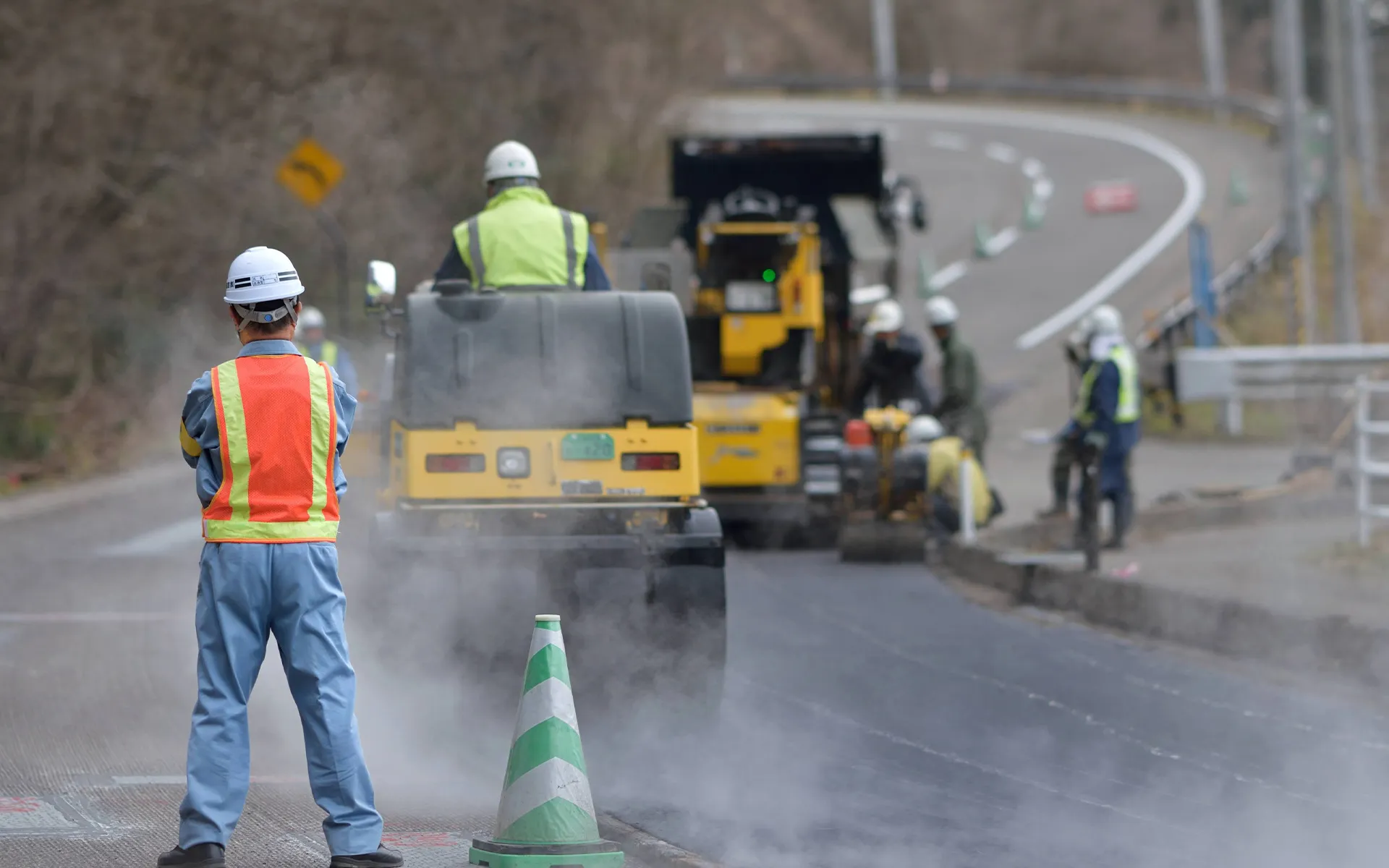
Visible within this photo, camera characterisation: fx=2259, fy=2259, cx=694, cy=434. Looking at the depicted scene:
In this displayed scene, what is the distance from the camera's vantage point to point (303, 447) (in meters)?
6.53

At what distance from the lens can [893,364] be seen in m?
19.2

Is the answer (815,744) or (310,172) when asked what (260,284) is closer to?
(815,744)

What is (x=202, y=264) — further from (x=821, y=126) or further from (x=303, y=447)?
(x=821, y=126)

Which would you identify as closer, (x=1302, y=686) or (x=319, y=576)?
(x=319, y=576)

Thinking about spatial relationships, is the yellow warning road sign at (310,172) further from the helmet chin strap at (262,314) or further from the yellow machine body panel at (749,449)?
the helmet chin strap at (262,314)

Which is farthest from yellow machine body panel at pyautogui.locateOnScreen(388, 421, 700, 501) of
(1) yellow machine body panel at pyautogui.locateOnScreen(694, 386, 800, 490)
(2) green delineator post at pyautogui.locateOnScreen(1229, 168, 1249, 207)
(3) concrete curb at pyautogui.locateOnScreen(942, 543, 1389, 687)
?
(2) green delineator post at pyautogui.locateOnScreen(1229, 168, 1249, 207)

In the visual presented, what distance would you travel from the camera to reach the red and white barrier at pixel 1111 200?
160ft

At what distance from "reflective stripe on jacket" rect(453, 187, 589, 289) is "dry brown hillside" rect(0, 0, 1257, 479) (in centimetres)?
1520

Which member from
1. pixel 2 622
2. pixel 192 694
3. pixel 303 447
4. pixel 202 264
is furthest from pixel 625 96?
pixel 303 447

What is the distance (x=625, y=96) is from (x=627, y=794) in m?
32.4

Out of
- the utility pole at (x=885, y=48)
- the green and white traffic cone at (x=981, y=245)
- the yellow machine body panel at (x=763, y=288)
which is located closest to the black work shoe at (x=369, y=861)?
the yellow machine body panel at (x=763, y=288)

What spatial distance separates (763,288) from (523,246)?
327 inches

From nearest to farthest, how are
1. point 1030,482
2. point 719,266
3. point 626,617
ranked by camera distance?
point 626,617 → point 719,266 → point 1030,482

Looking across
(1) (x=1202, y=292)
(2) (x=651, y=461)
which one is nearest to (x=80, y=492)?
(2) (x=651, y=461)
